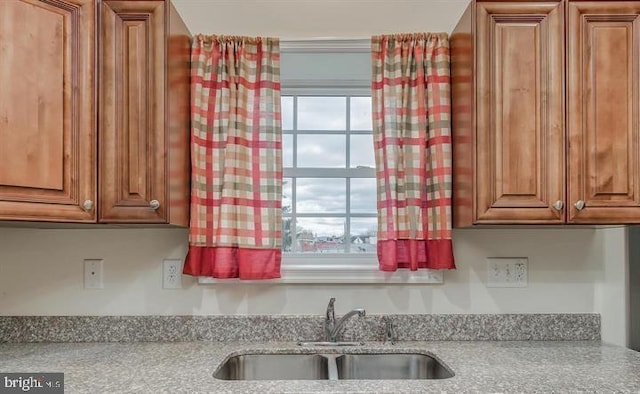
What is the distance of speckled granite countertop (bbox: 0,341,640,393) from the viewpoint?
135 centimetres

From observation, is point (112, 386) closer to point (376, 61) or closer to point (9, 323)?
point (9, 323)

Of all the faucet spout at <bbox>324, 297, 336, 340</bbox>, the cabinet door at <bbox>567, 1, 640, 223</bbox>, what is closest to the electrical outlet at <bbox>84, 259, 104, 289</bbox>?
the faucet spout at <bbox>324, 297, 336, 340</bbox>

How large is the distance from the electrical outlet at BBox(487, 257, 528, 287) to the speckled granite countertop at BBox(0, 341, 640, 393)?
0.77 feet

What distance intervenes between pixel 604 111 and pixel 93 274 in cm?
204

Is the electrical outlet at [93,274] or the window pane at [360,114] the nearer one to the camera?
the electrical outlet at [93,274]

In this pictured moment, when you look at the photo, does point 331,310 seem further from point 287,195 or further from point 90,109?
point 90,109

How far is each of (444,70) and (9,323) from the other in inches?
80.1

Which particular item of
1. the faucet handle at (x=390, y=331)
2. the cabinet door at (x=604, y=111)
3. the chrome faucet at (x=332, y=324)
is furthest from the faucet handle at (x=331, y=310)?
the cabinet door at (x=604, y=111)

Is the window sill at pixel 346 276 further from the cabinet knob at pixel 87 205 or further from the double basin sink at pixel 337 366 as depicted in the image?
the cabinet knob at pixel 87 205

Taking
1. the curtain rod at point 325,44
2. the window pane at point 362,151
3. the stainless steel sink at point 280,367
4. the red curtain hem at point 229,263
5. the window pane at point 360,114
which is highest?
the curtain rod at point 325,44

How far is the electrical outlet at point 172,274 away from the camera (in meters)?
2.00

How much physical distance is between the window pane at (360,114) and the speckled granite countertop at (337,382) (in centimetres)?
94

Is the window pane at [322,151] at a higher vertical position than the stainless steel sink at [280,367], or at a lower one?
higher

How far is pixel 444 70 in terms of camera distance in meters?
1.95
